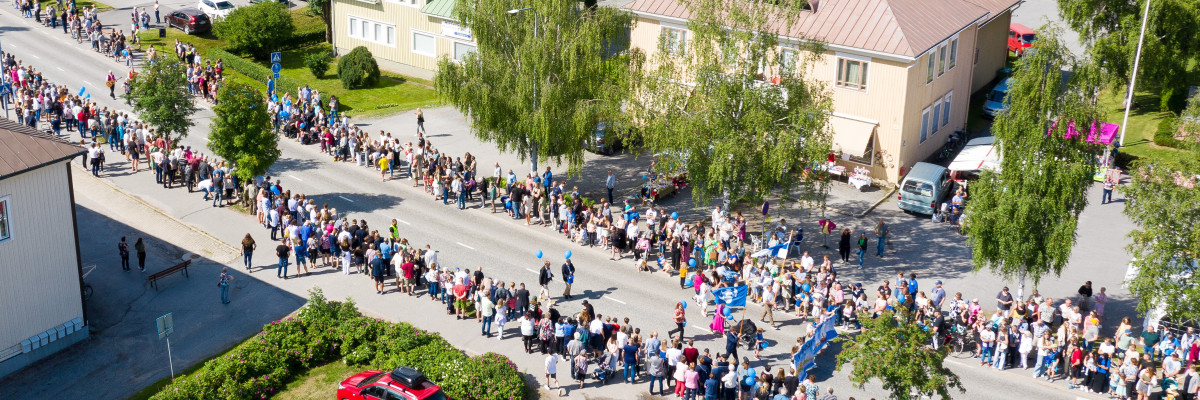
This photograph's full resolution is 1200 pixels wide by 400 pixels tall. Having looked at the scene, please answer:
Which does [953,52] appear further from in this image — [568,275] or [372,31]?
[372,31]

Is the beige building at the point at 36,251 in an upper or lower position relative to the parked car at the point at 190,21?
lower

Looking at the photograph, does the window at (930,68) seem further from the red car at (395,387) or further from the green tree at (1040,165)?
the red car at (395,387)

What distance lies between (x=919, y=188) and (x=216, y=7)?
41117 mm

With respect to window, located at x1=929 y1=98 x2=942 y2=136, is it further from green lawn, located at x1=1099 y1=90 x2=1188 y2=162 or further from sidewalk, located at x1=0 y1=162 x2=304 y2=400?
sidewalk, located at x1=0 y1=162 x2=304 y2=400

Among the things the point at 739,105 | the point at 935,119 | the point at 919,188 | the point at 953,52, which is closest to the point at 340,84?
the point at 739,105

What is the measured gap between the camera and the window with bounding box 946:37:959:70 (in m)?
43.3

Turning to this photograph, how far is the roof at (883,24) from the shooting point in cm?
3988

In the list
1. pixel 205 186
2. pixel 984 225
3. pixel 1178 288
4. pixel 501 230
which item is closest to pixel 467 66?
pixel 501 230

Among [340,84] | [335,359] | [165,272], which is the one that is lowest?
[335,359]

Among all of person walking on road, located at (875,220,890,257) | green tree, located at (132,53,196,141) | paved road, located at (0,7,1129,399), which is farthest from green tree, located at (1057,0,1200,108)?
green tree, located at (132,53,196,141)

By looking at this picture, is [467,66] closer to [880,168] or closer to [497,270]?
[497,270]

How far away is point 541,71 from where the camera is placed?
37094mm

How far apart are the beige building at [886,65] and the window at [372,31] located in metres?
16.0

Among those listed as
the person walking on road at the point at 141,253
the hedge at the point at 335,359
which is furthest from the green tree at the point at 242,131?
the hedge at the point at 335,359
